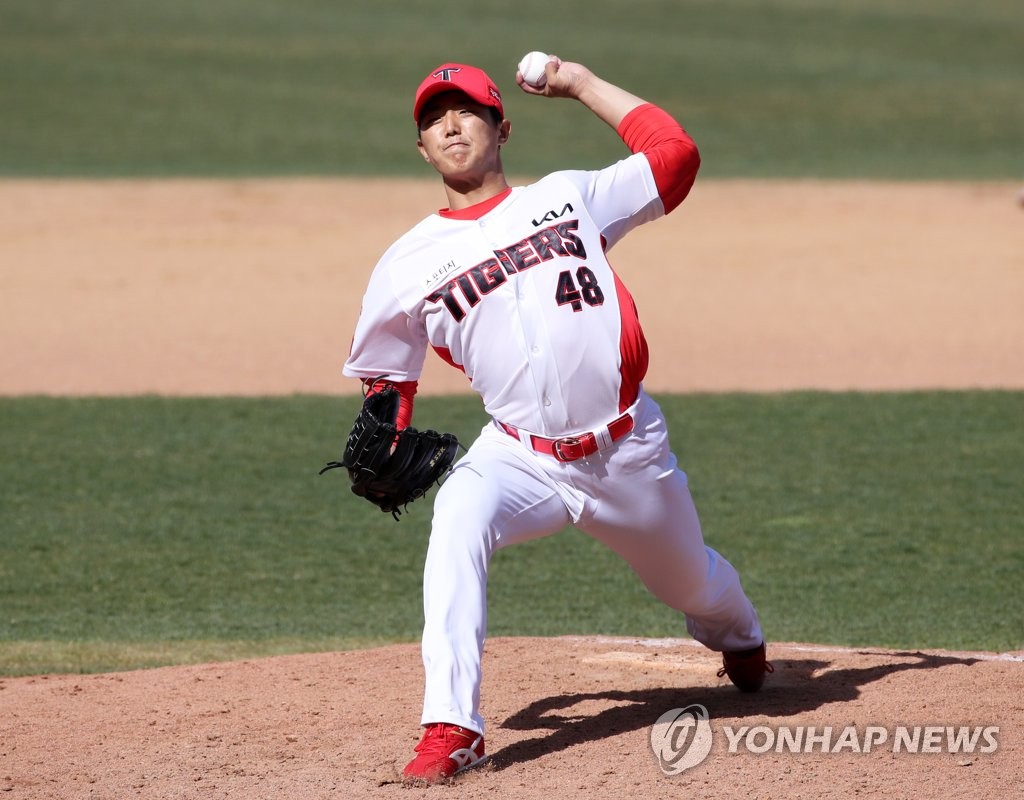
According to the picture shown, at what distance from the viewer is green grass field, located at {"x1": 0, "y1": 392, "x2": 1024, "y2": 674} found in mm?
5957

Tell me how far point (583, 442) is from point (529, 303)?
15.2 inches

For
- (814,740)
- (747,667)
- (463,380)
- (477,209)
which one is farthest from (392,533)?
(814,740)

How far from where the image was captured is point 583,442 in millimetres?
3873

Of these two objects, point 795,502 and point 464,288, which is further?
point 795,502

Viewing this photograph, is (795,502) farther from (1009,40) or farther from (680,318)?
(1009,40)

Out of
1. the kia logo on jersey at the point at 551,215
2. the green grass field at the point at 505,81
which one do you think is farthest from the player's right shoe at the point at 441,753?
the green grass field at the point at 505,81

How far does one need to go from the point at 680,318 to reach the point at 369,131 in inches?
422

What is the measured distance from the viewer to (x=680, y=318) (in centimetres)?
1247

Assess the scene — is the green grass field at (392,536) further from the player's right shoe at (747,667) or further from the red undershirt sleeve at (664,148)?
the red undershirt sleeve at (664,148)

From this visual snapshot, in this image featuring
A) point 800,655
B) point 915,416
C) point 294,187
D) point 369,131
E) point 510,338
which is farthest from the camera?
point 369,131

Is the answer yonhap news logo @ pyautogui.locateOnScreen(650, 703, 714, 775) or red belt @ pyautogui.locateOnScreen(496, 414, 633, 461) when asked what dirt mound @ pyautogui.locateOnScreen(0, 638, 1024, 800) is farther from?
red belt @ pyautogui.locateOnScreen(496, 414, 633, 461)

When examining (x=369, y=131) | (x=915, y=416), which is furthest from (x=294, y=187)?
(x=915, y=416)

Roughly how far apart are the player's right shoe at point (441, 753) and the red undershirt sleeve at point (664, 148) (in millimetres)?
1540

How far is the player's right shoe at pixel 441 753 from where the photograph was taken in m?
3.58
